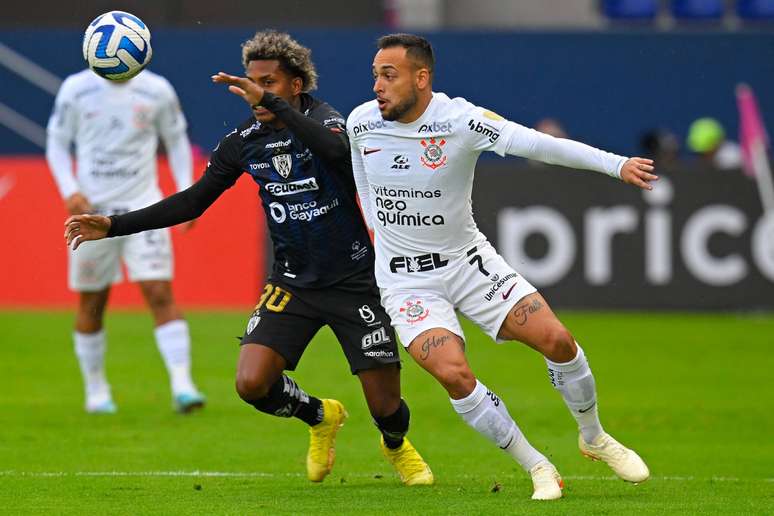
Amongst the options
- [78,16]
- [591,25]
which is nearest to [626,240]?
[591,25]

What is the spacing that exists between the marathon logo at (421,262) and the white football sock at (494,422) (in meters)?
0.67

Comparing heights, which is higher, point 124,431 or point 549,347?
point 549,347

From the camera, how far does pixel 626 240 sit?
1872cm

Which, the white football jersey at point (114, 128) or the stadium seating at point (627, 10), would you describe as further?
the stadium seating at point (627, 10)

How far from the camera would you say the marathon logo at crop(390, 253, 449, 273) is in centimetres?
778

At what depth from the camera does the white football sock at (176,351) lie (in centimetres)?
1137

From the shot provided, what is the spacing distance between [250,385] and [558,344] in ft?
5.62

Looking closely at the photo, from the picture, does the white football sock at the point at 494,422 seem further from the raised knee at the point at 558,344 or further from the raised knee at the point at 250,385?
the raised knee at the point at 250,385

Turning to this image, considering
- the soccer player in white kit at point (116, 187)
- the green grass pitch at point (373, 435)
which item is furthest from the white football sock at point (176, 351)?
the green grass pitch at point (373, 435)

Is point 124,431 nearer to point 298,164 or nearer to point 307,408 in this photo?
point 307,408

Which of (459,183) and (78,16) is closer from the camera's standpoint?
(459,183)

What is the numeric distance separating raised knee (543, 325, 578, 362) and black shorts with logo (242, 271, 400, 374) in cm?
105

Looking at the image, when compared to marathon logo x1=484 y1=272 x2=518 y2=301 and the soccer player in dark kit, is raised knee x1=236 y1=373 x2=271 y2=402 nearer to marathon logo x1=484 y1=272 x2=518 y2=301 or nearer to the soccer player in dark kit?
the soccer player in dark kit

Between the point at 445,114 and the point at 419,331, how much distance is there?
1130 mm
